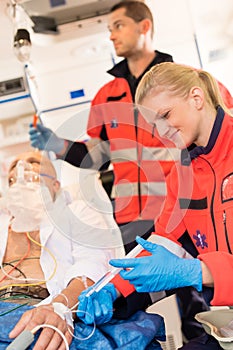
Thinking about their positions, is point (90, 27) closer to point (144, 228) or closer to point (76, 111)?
point (76, 111)

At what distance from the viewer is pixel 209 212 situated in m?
1.43

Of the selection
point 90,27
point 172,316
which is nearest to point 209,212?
point 172,316

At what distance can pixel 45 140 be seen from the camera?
Result: 229 cm

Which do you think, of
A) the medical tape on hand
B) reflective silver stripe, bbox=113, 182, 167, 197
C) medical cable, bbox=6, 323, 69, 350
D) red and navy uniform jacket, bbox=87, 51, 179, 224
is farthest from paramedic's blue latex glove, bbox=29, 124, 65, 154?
medical cable, bbox=6, 323, 69, 350

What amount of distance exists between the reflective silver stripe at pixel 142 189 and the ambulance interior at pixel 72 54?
279mm

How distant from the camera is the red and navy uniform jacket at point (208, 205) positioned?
122cm

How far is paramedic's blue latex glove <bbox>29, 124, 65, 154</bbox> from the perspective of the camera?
223 cm

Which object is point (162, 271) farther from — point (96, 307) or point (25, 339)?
point (25, 339)

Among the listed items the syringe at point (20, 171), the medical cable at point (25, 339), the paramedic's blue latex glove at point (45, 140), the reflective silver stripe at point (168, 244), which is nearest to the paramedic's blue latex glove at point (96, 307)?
the medical cable at point (25, 339)

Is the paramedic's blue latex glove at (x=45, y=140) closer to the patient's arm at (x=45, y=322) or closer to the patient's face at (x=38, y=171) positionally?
the patient's face at (x=38, y=171)

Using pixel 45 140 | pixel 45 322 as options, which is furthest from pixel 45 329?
pixel 45 140

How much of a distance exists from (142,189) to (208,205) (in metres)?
0.60

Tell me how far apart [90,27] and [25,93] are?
0.59 m

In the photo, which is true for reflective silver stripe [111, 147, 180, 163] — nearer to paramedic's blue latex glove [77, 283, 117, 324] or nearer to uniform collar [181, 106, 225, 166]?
uniform collar [181, 106, 225, 166]
